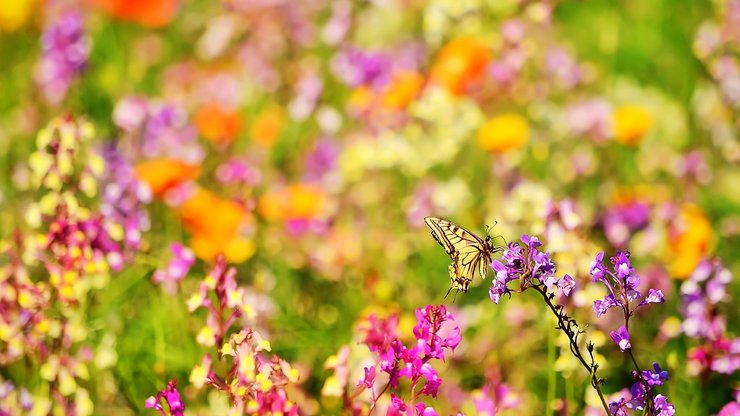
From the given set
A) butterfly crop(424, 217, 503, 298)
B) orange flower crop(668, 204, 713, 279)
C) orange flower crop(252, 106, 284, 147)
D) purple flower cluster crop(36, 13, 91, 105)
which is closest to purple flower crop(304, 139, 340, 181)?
orange flower crop(252, 106, 284, 147)

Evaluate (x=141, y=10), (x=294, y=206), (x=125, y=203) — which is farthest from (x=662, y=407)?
(x=141, y=10)

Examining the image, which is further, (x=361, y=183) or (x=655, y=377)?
(x=361, y=183)

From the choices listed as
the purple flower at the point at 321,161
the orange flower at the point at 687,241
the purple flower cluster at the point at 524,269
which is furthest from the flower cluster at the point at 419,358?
the purple flower at the point at 321,161

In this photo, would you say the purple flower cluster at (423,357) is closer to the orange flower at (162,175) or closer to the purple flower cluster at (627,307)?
the purple flower cluster at (627,307)

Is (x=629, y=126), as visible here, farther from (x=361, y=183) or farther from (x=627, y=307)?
(x=627, y=307)

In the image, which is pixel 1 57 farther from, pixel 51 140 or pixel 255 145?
pixel 51 140
